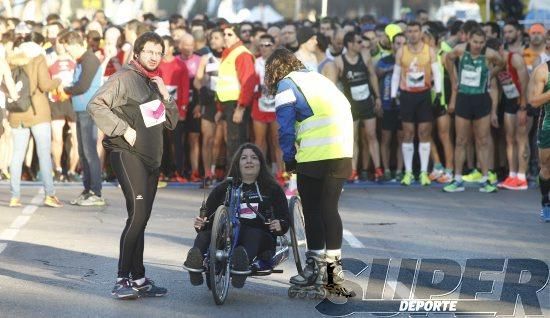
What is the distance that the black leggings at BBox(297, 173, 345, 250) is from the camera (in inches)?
411

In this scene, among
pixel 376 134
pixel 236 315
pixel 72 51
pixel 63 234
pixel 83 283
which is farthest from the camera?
pixel 376 134

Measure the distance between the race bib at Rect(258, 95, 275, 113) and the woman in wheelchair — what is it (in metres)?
7.96

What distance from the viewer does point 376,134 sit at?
2061 centimetres

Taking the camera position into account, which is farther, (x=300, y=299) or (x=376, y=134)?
(x=376, y=134)

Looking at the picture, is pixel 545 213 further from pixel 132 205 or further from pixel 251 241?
pixel 132 205

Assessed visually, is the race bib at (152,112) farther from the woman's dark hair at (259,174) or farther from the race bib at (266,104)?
the race bib at (266,104)

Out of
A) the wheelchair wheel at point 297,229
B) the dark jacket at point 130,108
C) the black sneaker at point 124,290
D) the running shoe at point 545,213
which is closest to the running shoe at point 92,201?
the running shoe at point 545,213

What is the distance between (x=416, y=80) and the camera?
19453mm

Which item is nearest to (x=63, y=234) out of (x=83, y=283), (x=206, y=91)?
(x=83, y=283)

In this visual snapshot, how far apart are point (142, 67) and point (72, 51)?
6.29 metres

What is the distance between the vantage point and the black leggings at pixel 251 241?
34.1 feet

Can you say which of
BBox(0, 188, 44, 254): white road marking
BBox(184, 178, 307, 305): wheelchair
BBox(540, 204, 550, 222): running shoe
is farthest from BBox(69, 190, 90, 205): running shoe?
BBox(184, 178, 307, 305): wheelchair

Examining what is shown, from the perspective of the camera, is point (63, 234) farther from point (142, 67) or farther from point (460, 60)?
point (460, 60)

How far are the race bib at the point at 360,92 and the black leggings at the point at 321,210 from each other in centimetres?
906
